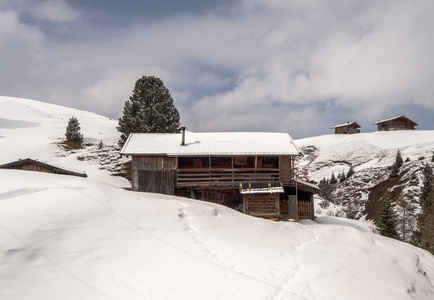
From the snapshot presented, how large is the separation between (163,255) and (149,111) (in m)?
32.6

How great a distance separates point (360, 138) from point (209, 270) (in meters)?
76.1

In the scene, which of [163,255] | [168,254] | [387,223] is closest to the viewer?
[163,255]

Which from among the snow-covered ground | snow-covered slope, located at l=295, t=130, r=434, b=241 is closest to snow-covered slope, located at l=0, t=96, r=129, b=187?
the snow-covered ground

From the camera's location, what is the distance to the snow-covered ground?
5922 millimetres

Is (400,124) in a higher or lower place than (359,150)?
higher

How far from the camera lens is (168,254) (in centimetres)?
770

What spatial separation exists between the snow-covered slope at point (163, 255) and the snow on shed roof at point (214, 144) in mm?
13203

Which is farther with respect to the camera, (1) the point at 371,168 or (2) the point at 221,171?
(1) the point at 371,168

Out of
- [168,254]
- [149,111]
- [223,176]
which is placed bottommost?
[168,254]

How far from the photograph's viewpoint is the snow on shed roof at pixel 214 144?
2511 cm

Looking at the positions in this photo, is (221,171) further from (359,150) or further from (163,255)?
(359,150)

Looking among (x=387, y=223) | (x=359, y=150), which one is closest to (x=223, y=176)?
(x=387, y=223)

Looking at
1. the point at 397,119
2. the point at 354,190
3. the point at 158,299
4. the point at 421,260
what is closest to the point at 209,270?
the point at 158,299

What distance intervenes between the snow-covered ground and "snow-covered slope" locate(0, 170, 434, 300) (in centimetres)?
3
